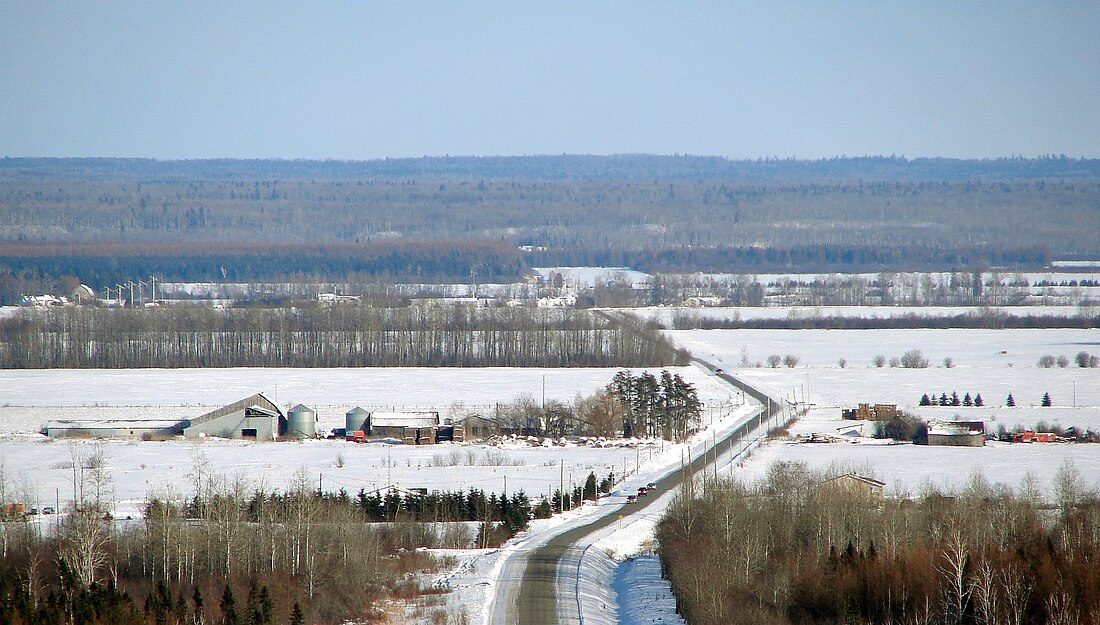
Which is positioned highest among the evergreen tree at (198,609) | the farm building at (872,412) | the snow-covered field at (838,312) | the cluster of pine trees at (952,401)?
the snow-covered field at (838,312)

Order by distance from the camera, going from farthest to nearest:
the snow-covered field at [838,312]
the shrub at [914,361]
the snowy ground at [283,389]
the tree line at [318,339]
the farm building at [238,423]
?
the snow-covered field at [838,312]
the tree line at [318,339]
the shrub at [914,361]
the snowy ground at [283,389]
the farm building at [238,423]

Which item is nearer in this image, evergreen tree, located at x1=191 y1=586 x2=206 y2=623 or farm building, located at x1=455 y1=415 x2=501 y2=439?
evergreen tree, located at x1=191 y1=586 x2=206 y2=623

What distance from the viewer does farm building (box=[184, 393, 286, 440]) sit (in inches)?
1651

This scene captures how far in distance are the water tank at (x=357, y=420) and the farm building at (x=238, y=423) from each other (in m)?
2.05

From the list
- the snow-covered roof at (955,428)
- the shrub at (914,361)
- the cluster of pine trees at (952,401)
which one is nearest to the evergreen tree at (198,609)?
the snow-covered roof at (955,428)

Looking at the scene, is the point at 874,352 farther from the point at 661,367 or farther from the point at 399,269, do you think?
the point at 399,269

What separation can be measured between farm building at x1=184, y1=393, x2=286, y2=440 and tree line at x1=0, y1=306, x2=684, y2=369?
18399 mm

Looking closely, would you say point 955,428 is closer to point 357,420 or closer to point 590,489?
point 590,489

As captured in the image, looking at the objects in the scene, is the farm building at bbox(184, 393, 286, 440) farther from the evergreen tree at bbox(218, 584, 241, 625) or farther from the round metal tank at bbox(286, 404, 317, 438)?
the evergreen tree at bbox(218, 584, 241, 625)

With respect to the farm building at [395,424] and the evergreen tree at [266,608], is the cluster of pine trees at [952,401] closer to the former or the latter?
the farm building at [395,424]

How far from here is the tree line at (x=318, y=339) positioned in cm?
6059

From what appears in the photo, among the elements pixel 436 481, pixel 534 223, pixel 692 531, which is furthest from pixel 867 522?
pixel 534 223

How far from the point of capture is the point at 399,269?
122812 mm

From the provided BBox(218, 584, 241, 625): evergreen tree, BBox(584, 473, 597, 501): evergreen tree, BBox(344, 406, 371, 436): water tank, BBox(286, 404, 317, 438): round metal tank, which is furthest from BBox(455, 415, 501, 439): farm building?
BBox(218, 584, 241, 625): evergreen tree
